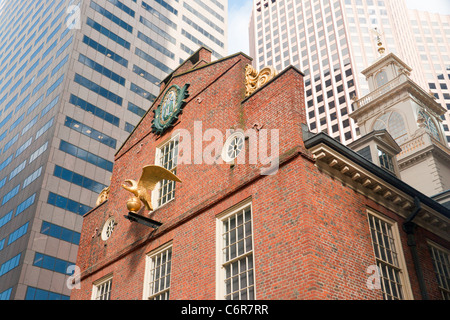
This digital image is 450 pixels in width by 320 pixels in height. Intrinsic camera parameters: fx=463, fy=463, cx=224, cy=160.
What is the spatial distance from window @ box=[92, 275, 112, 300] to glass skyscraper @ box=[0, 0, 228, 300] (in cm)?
3217

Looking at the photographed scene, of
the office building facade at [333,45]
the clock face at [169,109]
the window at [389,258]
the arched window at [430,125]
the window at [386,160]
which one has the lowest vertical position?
the window at [389,258]

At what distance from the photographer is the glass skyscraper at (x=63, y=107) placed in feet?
164

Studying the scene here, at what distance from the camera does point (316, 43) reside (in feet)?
384

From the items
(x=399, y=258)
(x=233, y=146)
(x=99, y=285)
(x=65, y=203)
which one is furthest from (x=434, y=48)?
(x=99, y=285)

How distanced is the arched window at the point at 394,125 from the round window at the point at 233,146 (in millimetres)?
20972

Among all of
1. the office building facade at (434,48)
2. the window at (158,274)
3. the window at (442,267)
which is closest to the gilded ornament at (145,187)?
the window at (158,274)

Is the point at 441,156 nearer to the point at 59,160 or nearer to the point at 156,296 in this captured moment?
the point at 156,296

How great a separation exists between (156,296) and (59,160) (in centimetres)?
4306

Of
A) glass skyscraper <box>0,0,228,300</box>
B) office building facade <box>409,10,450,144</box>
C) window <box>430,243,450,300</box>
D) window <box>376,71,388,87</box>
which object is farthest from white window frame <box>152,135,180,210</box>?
office building facade <box>409,10,450,144</box>

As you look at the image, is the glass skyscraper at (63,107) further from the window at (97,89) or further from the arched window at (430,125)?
the arched window at (430,125)

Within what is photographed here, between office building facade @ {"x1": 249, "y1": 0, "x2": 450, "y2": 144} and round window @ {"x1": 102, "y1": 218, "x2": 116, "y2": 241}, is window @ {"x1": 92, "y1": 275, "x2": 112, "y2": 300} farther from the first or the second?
office building facade @ {"x1": 249, "y1": 0, "x2": 450, "y2": 144}

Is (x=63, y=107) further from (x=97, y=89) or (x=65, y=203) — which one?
(x=65, y=203)

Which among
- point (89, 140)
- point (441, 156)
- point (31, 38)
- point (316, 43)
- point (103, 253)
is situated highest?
point (316, 43)
